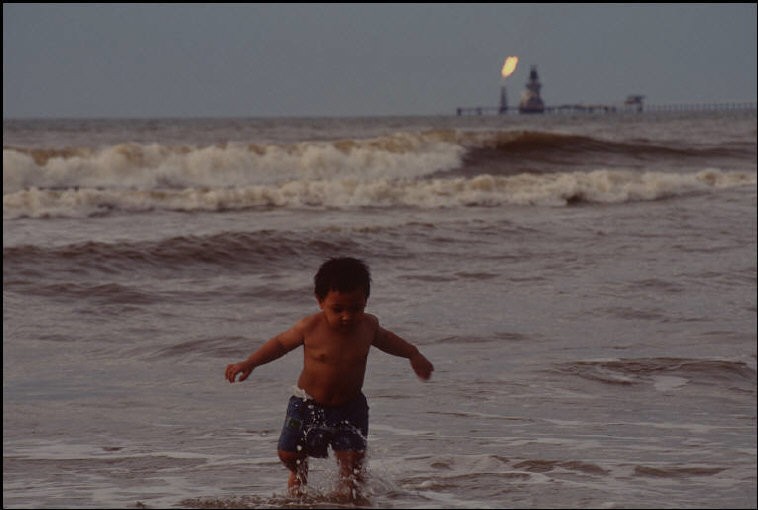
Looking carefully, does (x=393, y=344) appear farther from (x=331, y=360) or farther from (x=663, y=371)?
(x=663, y=371)

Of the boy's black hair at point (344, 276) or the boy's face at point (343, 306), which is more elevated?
the boy's black hair at point (344, 276)

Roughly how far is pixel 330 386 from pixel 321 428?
16 centimetres

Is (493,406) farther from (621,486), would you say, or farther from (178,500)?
(178,500)

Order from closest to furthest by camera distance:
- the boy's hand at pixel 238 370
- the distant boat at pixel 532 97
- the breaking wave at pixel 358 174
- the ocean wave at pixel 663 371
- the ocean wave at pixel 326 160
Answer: the boy's hand at pixel 238 370 < the ocean wave at pixel 663 371 < the breaking wave at pixel 358 174 < the ocean wave at pixel 326 160 < the distant boat at pixel 532 97

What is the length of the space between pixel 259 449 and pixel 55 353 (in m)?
2.51

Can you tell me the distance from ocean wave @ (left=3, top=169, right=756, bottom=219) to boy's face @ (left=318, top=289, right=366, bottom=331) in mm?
11905

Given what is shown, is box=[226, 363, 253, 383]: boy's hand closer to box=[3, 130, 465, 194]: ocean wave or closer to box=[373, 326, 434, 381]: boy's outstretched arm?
box=[373, 326, 434, 381]: boy's outstretched arm

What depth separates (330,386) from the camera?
4.50 meters

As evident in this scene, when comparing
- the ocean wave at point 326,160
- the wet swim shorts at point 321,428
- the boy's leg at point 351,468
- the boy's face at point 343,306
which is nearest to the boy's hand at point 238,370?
the wet swim shorts at point 321,428

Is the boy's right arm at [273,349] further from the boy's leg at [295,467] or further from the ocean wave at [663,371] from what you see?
the ocean wave at [663,371]

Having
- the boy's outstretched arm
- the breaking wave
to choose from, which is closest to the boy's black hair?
the boy's outstretched arm

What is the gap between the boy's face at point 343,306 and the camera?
14.3ft

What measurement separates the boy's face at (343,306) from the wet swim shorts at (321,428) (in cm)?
31

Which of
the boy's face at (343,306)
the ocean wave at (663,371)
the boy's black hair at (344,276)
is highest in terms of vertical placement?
the boy's black hair at (344,276)
